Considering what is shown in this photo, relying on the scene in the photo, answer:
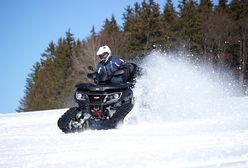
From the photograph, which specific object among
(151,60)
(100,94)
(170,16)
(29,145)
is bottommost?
(29,145)

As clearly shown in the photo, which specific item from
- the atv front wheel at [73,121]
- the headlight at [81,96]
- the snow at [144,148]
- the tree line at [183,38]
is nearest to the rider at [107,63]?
the snow at [144,148]

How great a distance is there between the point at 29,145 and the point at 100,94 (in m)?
2.53

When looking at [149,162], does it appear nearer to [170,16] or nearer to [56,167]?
[56,167]

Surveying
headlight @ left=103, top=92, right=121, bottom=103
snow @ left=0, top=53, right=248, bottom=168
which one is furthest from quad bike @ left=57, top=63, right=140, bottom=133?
snow @ left=0, top=53, right=248, bottom=168

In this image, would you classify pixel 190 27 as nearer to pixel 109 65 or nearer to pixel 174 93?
pixel 174 93

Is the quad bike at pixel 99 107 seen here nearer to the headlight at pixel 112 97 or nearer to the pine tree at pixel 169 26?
the headlight at pixel 112 97

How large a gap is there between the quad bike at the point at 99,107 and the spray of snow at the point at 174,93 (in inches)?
44.6

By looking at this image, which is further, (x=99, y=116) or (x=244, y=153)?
(x=99, y=116)

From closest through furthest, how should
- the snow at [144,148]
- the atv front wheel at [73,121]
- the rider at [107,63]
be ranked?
the snow at [144,148] < the atv front wheel at [73,121] < the rider at [107,63]

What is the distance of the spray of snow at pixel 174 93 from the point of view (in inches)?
408

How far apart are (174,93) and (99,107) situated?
374 cm

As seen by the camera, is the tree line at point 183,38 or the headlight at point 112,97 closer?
the headlight at point 112,97

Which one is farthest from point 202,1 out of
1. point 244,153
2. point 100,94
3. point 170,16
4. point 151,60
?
point 244,153

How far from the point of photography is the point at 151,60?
1338 centimetres
